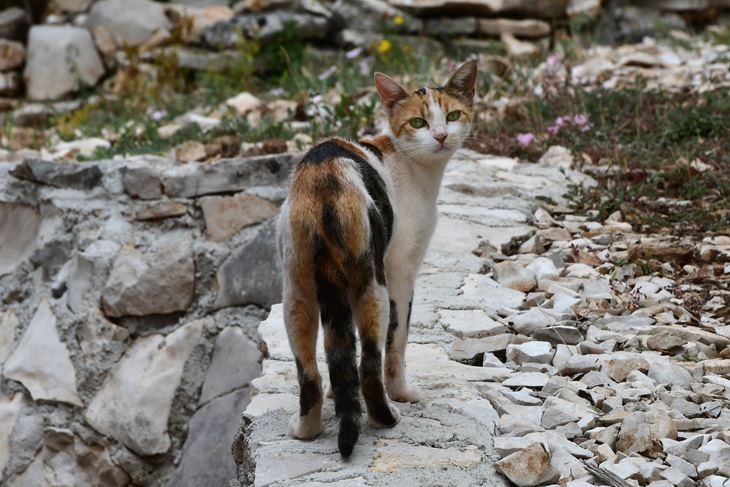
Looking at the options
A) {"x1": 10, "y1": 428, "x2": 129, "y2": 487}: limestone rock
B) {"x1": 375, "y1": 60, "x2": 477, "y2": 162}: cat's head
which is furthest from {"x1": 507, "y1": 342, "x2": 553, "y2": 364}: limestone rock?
{"x1": 10, "y1": 428, "x2": 129, "y2": 487}: limestone rock

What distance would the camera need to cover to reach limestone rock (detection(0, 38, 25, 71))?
9086 millimetres

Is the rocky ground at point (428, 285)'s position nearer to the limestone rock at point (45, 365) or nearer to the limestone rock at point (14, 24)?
the limestone rock at point (45, 365)

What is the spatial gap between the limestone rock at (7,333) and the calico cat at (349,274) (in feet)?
9.19

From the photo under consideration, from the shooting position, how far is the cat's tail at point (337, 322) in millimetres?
2518

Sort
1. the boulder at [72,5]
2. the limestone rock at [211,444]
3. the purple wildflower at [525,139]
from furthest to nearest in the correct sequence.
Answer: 1. the boulder at [72,5]
2. the purple wildflower at [525,139]
3. the limestone rock at [211,444]

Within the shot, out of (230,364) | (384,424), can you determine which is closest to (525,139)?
(230,364)

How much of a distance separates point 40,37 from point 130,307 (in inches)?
209

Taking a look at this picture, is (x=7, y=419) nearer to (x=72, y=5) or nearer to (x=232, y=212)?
(x=232, y=212)

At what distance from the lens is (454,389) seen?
3006mm

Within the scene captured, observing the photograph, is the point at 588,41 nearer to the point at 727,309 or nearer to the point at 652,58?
the point at 652,58

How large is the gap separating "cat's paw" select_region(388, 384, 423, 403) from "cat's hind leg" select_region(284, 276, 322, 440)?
334mm

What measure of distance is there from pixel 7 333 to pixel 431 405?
3022mm

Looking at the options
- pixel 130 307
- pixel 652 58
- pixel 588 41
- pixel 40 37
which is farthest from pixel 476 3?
pixel 130 307

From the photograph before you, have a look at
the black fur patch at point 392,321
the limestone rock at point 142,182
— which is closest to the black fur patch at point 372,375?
the black fur patch at point 392,321
